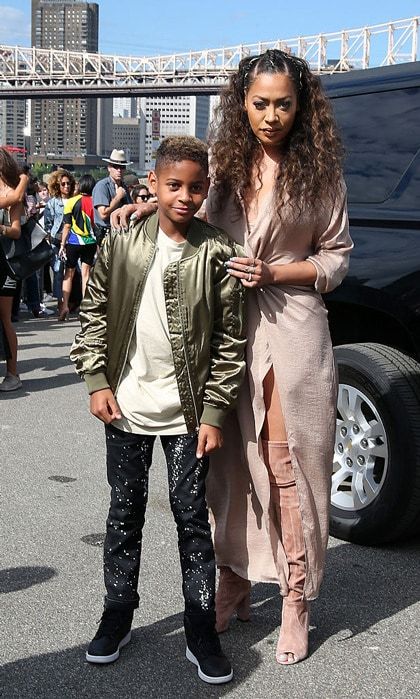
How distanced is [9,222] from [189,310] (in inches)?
205

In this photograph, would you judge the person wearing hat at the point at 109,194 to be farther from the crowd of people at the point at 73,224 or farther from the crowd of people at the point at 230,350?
the crowd of people at the point at 230,350

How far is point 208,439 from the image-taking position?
303 cm

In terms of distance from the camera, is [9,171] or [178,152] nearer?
[178,152]

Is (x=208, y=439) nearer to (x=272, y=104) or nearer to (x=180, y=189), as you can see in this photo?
(x=180, y=189)

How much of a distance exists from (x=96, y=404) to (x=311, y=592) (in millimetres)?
892

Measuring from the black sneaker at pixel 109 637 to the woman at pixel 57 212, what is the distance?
10.1 meters

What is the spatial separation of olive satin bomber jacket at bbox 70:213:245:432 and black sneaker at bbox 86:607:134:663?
0.67 meters

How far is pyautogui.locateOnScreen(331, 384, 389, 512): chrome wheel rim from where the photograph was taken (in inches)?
170

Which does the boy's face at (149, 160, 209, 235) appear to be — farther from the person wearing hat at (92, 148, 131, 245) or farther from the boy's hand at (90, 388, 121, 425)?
the person wearing hat at (92, 148, 131, 245)

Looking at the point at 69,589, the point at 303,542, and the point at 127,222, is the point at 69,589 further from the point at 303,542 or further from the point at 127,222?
the point at 127,222

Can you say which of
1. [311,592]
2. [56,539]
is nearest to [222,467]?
[311,592]

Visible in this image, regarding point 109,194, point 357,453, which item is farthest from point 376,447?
point 109,194

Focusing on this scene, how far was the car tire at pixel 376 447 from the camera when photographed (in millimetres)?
4164

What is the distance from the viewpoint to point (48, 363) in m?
9.53
